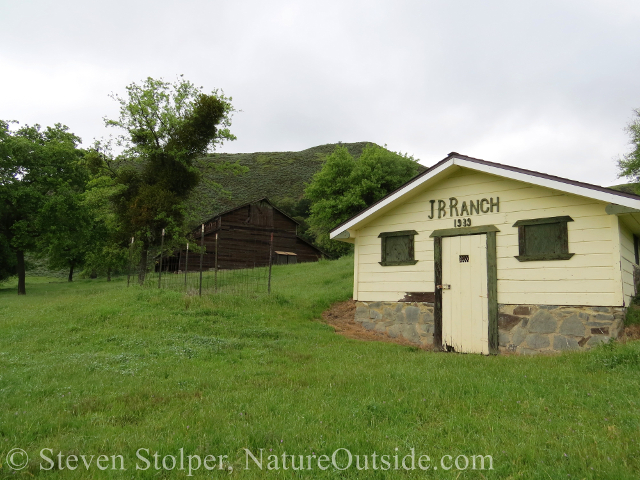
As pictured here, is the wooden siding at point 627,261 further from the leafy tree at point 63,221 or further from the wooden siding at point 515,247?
the leafy tree at point 63,221

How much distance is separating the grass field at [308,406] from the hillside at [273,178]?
75772 mm

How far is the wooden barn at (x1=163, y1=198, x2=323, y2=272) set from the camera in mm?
42719

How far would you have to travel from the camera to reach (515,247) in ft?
35.3

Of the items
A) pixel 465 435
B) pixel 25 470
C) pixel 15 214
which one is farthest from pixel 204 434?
pixel 15 214

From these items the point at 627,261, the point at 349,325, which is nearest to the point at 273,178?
the point at 349,325

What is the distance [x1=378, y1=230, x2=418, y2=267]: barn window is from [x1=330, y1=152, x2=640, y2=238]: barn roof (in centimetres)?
88

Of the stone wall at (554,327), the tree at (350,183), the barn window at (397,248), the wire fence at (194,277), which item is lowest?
the stone wall at (554,327)

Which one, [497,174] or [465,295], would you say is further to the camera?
[465,295]

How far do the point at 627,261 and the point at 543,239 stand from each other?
6.84ft

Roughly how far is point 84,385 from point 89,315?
7044mm

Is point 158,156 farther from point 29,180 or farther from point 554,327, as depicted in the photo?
point 554,327

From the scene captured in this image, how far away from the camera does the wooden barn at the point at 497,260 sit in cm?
963

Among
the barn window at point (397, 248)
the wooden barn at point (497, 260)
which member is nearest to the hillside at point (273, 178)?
the barn window at point (397, 248)

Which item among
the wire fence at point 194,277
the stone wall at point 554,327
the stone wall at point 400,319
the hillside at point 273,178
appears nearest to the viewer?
the stone wall at point 554,327
